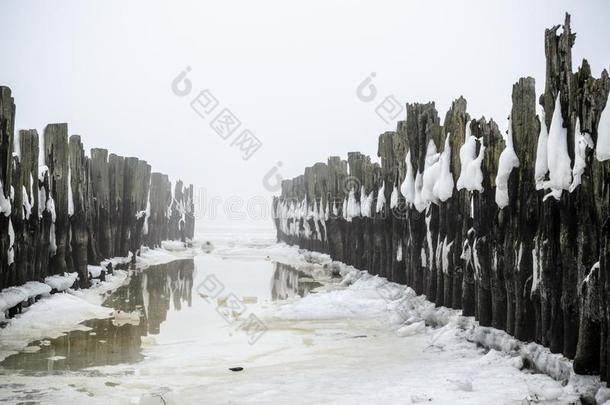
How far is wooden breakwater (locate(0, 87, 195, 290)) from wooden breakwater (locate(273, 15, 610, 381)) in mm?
6072

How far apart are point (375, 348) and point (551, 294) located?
2589 millimetres

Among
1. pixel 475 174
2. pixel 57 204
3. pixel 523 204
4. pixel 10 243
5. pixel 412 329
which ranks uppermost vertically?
pixel 475 174

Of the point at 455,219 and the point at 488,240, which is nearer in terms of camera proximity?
the point at 488,240

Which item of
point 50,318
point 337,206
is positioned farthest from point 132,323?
point 337,206

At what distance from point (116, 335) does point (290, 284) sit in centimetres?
744

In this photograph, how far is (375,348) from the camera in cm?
760

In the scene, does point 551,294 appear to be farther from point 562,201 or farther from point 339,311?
point 339,311

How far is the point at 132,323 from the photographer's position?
375 inches

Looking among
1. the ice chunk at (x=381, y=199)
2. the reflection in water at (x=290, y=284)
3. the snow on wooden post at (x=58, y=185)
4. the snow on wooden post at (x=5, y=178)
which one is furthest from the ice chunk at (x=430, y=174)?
the snow on wooden post at (x=58, y=185)

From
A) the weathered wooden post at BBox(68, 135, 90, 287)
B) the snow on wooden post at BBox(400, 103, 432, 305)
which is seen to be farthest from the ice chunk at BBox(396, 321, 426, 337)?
the weathered wooden post at BBox(68, 135, 90, 287)

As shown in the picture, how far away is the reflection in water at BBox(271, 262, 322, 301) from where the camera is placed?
44.3 feet

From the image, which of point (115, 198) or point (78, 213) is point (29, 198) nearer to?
point (78, 213)

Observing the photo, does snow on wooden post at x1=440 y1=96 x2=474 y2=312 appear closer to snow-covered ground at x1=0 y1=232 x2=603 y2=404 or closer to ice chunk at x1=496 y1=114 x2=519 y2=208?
snow-covered ground at x1=0 y1=232 x2=603 y2=404

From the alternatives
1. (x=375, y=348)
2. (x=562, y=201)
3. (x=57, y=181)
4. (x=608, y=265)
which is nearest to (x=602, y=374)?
(x=608, y=265)
